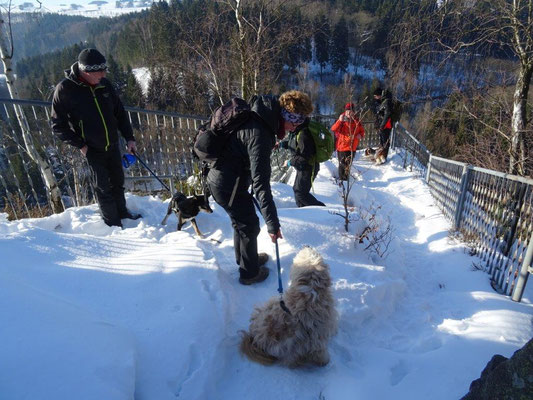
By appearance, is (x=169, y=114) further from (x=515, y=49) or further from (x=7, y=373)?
(x=515, y=49)

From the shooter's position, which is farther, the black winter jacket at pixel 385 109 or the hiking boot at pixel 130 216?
the black winter jacket at pixel 385 109

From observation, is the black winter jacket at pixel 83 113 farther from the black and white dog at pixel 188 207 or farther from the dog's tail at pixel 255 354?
the dog's tail at pixel 255 354

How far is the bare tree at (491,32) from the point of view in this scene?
668cm

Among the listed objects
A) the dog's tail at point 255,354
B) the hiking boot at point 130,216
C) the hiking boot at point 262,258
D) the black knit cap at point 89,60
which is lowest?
the dog's tail at point 255,354

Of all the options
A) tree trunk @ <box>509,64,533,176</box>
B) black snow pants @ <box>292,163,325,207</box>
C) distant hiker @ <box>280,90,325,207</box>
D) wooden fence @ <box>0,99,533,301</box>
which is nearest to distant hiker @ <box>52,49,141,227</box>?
wooden fence @ <box>0,99,533,301</box>

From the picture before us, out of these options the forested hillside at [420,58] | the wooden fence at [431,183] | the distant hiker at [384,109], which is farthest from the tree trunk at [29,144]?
the distant hiker at [384,109]

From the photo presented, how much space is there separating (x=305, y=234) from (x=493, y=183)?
2.54 m

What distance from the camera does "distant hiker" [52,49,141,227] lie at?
11.6 ft

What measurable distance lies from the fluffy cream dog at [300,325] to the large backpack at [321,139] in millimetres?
2395

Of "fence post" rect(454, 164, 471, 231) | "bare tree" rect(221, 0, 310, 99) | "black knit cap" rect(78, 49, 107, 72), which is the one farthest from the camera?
"bare tree" rect(221, 0, 310, 99)

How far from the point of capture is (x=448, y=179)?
18.6 feet

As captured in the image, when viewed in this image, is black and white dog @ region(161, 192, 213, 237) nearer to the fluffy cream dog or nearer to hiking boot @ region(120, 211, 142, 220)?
hiking boot @ region(120, 211, 142, 220)

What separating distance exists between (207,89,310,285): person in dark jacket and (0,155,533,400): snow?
0.33 m

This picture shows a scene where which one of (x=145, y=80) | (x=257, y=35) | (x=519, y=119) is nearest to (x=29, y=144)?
(x=257, y=35)
